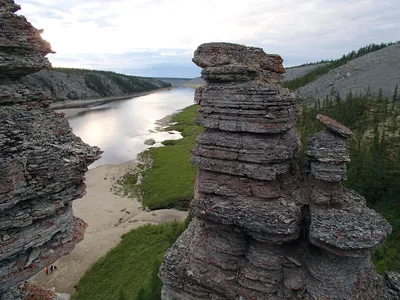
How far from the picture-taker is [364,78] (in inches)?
2341

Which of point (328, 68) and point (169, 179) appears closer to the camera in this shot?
point (169, 179)

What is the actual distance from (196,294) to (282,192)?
7.16 metres

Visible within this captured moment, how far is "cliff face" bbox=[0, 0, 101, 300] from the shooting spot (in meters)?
11.6

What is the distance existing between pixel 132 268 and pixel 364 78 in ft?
180

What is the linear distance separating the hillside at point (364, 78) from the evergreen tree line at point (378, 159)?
1048 cm

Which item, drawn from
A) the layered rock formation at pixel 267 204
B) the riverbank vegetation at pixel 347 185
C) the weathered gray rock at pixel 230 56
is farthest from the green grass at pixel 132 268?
the weathered gray rock at pixel 230 56

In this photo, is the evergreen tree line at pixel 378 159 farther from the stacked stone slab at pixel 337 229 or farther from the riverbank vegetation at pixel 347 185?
the stacked stone slab at pixel 337 229

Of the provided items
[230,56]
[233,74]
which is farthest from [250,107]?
[230,56]

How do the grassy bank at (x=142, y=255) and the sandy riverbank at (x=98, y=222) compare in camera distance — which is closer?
the grassy bank at (x=142, y=255)

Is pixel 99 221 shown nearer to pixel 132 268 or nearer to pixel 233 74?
pixel 132 268

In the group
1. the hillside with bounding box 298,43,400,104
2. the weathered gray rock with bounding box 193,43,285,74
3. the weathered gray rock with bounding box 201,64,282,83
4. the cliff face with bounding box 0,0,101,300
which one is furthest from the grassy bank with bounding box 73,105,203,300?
the hillside with bounding box 298,43,400,104

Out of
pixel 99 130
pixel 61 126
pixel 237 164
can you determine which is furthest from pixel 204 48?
pixel 99 130

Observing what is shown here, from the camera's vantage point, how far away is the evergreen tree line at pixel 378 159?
24.0 metres

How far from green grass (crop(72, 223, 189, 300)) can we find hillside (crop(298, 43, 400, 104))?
4002 centimetres
